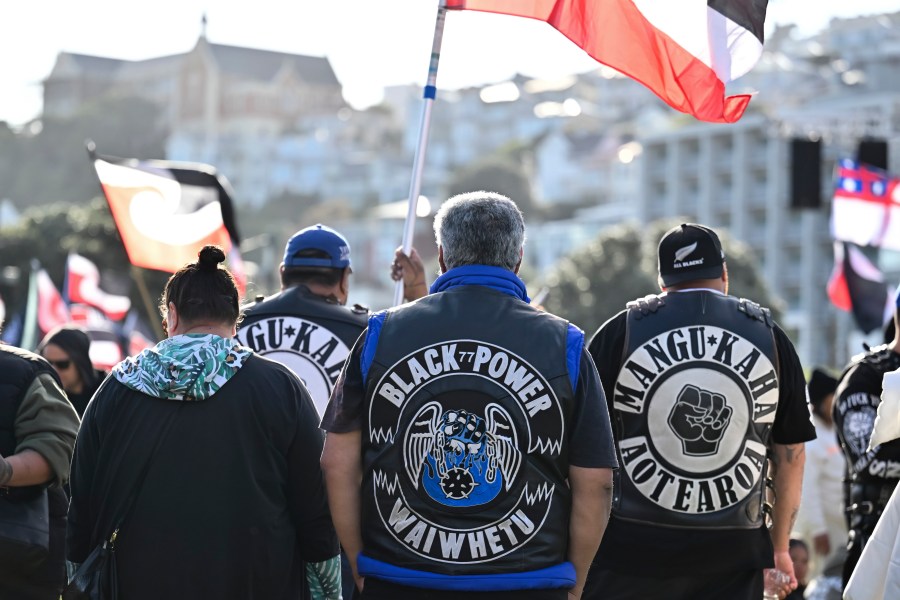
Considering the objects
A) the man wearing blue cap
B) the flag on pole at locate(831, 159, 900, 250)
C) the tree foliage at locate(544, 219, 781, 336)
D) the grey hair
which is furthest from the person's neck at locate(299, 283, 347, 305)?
the tree foliage at locate(544, 219, 781, 336)

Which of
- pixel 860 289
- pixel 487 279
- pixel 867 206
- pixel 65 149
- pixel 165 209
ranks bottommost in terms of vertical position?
pixel 65 149

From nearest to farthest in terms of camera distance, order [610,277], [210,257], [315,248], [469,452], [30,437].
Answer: [469,452] → [210,257] → [30,437] → [315,248] → [610,277]

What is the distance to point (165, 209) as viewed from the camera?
432 inches

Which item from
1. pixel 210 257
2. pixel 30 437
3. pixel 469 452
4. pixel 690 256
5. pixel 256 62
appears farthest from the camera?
pixel 256 62

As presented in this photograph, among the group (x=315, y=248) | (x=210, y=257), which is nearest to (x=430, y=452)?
(x=210, y=257)

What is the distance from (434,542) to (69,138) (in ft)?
539

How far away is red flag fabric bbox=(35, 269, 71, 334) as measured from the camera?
56.9 ft

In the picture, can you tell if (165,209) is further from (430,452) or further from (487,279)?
(430,452)

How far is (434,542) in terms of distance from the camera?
13.5 feet

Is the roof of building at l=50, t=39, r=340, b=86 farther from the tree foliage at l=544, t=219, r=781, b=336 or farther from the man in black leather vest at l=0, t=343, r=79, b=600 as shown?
the man in black leather vest at l=0, t=343, r=79, b=600

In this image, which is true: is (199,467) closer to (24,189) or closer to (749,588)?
(749,588)

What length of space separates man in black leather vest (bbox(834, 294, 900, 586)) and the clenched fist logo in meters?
1.04

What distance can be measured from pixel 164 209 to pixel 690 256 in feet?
19.9

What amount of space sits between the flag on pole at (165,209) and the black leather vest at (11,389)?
5.31 m
